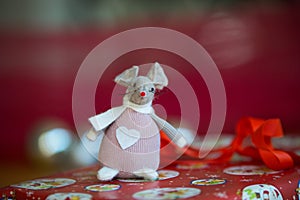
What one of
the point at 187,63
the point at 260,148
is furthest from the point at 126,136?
the point at 187,63

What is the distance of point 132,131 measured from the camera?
23.2 inches

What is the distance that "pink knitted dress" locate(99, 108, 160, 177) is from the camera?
583mm

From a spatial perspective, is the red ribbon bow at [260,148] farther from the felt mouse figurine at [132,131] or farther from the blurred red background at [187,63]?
the blurred red background at [187,63]

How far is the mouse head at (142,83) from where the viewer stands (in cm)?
59

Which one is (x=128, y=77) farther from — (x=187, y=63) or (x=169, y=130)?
(x=187, y=63)

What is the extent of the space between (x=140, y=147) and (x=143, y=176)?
4 cm

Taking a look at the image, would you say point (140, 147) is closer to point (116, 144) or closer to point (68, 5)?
point (116, 144)

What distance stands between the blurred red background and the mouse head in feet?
2.25

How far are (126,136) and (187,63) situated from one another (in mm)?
861

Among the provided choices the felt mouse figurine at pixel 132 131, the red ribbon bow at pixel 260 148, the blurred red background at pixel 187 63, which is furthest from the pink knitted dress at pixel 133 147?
the blurred red background at pixel 187 63

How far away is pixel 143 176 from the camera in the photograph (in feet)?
1.92

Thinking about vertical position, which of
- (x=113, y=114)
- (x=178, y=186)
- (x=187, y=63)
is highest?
(x=187, y=63)

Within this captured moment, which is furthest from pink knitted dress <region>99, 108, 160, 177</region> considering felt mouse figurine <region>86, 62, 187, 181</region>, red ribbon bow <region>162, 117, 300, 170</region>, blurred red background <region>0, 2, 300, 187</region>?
blurred red background <region>0, 2, 300, 187</region>

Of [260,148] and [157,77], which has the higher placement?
[157,77]
